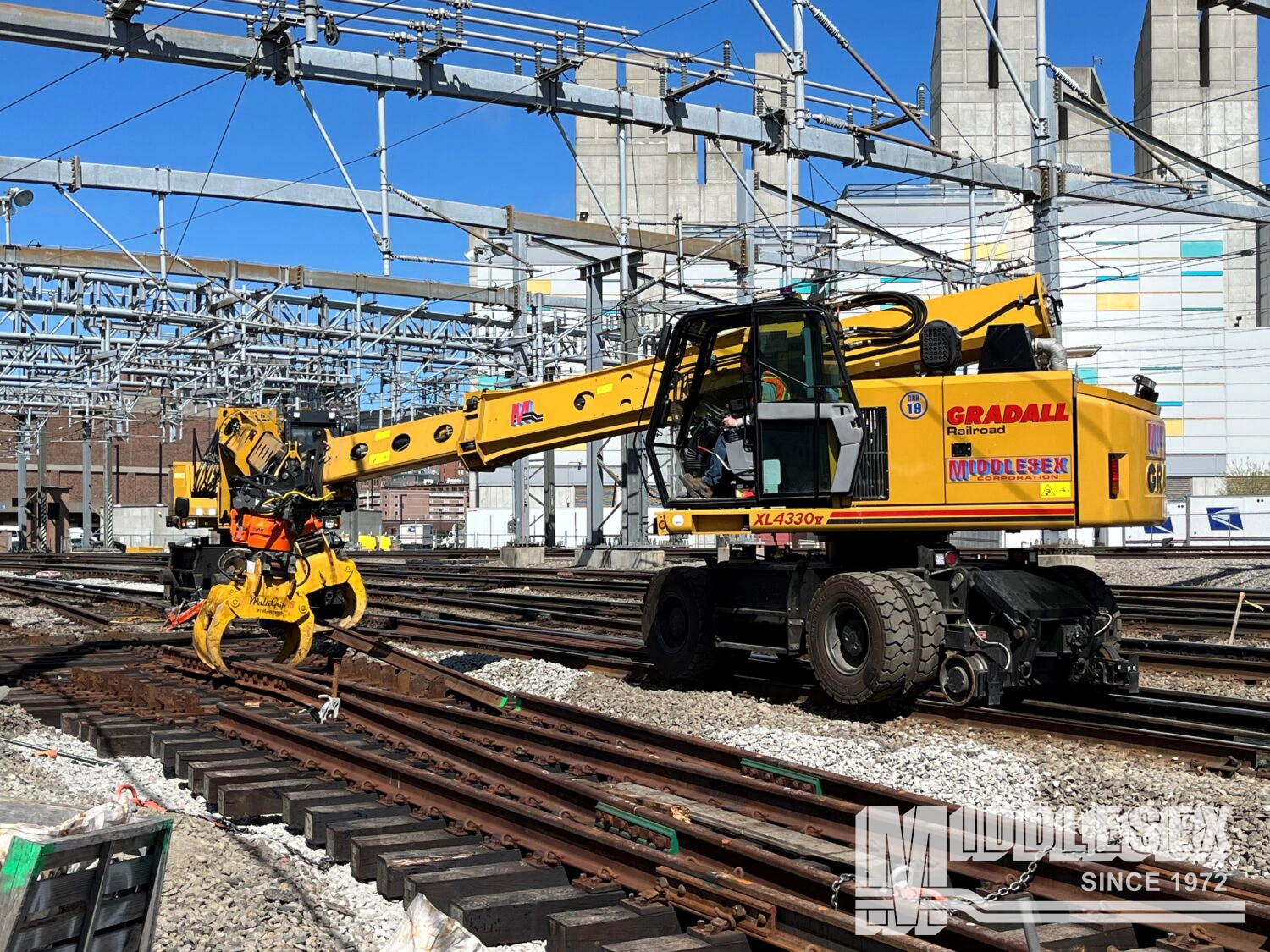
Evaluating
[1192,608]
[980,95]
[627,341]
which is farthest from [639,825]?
[980,95]

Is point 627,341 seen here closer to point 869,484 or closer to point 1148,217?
point 869,484

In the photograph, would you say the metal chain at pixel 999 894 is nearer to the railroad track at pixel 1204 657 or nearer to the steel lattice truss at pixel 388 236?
the railroad track at pixel 1204 657

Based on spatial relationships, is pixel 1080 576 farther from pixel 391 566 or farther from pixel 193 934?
pixel 391 566

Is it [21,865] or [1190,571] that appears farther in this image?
[1190,571]

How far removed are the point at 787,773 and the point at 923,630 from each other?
8.95 ft

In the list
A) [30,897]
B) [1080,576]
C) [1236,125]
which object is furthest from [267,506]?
[1236,125]

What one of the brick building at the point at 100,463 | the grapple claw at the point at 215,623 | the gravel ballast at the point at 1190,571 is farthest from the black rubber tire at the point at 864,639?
the brick building at the point at 100,463

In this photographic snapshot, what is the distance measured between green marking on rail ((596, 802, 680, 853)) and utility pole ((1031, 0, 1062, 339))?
16672 mm

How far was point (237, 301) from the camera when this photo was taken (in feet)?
109

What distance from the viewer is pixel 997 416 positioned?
33.4 ft

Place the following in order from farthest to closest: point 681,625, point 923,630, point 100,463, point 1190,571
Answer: point 100,463 < point 1190,571 < point 681,625 < point 923,630

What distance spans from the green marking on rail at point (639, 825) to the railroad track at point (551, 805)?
0.03ft

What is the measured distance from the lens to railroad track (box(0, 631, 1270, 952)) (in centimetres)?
555

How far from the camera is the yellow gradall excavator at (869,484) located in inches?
397
